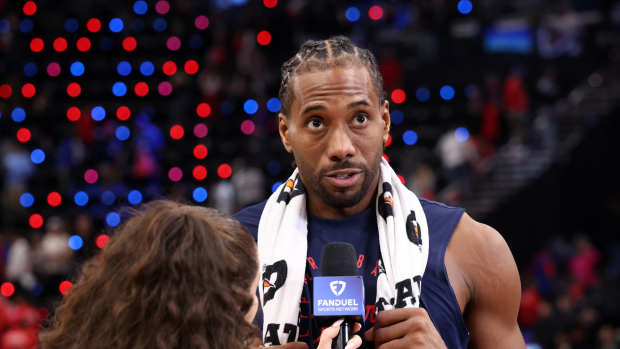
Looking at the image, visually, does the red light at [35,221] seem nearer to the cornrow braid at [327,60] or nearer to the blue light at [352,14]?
the blue light at [352,14]

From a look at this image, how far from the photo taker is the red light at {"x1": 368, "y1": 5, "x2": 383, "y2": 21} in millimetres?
14954

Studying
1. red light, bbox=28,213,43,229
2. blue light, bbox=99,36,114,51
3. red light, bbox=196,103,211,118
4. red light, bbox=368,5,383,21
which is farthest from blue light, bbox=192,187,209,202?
red light, bbox=368,5,383,21

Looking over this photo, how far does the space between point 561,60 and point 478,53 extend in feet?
4.97

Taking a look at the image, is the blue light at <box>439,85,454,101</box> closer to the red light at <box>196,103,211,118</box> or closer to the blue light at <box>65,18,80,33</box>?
the red light at <box>196,103,211,118</box>

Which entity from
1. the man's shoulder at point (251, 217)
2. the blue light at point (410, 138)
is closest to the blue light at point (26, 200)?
the blue light at point (410, 138)

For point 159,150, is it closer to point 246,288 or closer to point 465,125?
point 465,125

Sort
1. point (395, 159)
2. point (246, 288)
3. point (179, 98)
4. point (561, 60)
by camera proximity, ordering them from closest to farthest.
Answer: point (246, 288), point (395, 159), point (179, 98), point (561, 60)

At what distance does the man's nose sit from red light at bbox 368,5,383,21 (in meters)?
12.5

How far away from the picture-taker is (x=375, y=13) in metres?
15.0

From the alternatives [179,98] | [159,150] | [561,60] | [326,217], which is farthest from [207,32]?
[326,217]

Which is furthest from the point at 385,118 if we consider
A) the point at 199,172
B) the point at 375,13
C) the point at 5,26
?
the point at 5,26

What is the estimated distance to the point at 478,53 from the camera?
50.0 ft

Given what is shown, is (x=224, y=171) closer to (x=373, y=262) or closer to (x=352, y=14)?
(x=352, y=14)

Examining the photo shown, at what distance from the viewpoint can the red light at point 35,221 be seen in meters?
12.2
